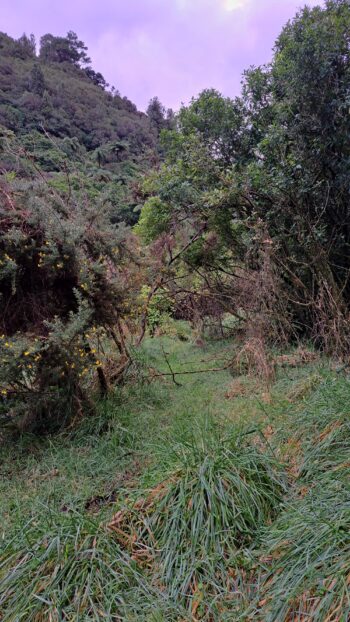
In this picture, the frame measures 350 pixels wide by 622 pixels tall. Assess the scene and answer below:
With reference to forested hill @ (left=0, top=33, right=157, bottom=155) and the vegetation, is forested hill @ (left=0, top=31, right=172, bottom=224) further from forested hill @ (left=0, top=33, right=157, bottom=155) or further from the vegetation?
the vegetation

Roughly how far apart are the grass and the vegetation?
1 centimetres

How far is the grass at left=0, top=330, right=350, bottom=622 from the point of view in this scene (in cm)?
175

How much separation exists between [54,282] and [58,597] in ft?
9.24

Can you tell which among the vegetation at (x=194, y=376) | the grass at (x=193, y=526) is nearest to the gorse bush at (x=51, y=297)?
the vegetation at (x=194, y=376)

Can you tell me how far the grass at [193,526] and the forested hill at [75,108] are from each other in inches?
368

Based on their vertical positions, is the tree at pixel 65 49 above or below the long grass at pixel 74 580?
above

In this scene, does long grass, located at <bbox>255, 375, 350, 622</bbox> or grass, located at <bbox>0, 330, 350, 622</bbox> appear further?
grass, located at <bbox>0, 330, 350, 622</bbox>

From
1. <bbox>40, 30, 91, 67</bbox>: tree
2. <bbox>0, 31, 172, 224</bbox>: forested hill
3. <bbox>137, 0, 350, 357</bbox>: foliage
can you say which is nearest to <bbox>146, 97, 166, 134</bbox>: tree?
<bbox>0, 31, 172, 224</bbox>: forested hill

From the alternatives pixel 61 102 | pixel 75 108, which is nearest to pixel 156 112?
pixel 75 108

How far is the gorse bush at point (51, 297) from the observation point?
359 centimetres

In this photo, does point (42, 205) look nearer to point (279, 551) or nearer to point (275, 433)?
point (275, 433)

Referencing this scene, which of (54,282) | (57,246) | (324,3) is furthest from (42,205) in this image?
(324,3)

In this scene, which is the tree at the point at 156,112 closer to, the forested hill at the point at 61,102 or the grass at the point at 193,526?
the forested hill at the point at 61,102

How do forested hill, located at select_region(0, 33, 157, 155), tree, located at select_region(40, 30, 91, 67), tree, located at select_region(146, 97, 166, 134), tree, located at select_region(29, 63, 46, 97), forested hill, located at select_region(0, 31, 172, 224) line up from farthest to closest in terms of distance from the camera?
tree, located at select_region(40, 30, 91, 67)
tree, located at select_region(146, 97, 166, 134)
tree, located at select_region(29, 63, 46, 97)
forested hill, located at select_region(0, 33, 157, 155)
forested hill, located at select_region(0, 31, 172, 224)
